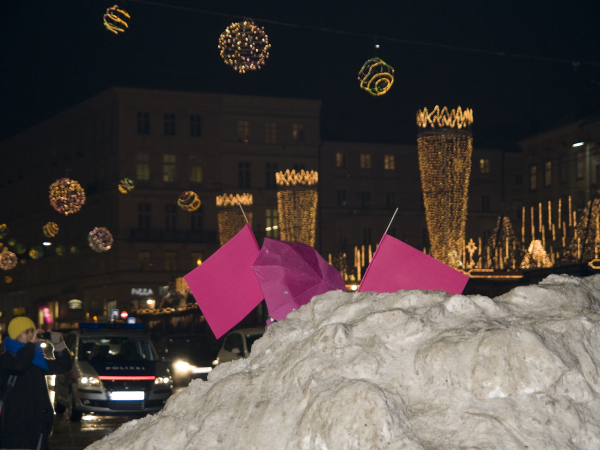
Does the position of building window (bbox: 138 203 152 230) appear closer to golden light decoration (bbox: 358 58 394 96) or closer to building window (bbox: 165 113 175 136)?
building window (bbox: 165 113 175 136)

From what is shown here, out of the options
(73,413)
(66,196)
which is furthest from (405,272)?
(66,196)

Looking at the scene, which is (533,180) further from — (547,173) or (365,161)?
(365,161)

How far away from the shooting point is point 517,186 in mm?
66000

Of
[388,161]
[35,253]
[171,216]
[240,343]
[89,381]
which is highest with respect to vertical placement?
[388,161]

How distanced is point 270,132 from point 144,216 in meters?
11.2

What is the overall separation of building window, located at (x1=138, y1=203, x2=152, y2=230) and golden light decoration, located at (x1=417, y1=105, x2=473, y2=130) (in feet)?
105

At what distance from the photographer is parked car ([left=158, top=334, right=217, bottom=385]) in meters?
22.6

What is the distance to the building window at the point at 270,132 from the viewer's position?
61906mm

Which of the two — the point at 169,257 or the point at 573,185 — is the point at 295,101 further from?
the point at 573,185

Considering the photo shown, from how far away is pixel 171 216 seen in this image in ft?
198

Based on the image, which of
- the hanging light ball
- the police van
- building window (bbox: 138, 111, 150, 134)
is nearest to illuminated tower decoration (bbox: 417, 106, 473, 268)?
the hanging light ball

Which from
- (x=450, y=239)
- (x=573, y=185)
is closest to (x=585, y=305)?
(x=450, y=239)

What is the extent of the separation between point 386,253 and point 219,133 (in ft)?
179

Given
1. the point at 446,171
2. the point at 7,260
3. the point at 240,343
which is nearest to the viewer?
the point at 240,343
